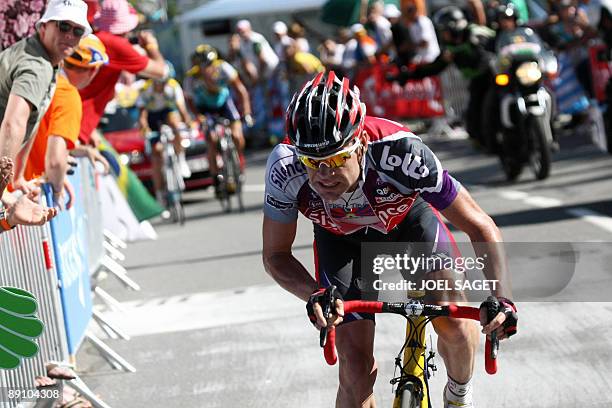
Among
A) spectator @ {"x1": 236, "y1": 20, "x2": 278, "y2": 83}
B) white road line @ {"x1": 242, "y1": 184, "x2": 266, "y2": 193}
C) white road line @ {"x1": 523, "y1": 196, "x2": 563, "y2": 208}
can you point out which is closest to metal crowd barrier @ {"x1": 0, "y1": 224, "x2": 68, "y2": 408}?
white road line @ {"x1": 523, "y1": 196, "x2": 563, "y2": 208}

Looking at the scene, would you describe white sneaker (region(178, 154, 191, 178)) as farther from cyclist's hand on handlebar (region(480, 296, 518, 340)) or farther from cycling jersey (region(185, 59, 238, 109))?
cyclist's hand on handlebar (region(480, 296, 518, 340))

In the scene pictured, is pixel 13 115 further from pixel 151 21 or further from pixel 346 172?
pixel 151 21

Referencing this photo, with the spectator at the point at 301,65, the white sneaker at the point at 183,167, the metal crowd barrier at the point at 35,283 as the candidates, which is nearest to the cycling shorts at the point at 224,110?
the white sneaker at the point at 183,167

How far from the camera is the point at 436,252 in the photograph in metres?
5.48

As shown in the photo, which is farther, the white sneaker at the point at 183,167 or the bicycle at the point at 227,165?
the white sneaker at the point at 183,167

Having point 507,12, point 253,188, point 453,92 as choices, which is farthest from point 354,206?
point 453,92

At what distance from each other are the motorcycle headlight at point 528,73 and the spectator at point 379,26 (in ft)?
29.0

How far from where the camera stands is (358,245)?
555 cm

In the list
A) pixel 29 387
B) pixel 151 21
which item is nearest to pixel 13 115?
pixel 29 387

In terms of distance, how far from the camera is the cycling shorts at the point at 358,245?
216 inches

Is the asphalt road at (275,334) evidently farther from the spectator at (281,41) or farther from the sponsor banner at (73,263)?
the spectator at (281,41)

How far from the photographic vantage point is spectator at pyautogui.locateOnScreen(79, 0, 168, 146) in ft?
34.7

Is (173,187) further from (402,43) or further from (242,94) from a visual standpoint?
(402,43)

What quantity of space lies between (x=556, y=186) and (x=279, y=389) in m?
8.12
